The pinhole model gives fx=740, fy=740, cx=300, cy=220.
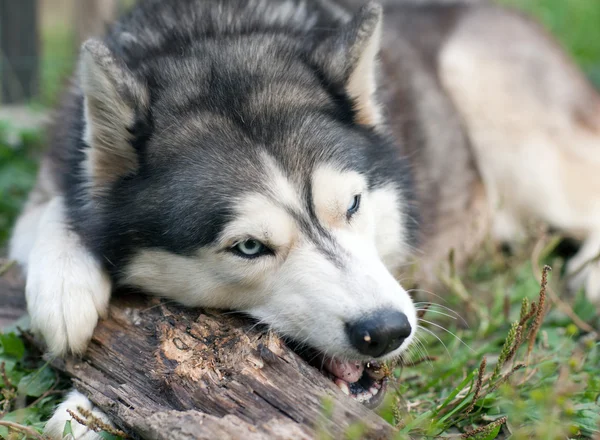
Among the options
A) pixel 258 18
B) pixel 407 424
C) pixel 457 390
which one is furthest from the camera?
pixel 258 18

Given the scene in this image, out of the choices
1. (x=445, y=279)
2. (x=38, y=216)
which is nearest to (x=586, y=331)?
(x=445, y=279)

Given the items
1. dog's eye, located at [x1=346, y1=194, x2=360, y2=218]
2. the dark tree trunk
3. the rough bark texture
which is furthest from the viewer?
the dark tree trunk

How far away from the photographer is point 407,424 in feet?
8.76

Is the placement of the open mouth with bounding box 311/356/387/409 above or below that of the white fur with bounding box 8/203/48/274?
above

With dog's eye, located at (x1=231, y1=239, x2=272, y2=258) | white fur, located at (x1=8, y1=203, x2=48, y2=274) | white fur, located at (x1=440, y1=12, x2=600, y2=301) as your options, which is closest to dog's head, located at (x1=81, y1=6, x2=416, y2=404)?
dog's eye, located at (x1=231, y1=239, x2=272, y2=258)

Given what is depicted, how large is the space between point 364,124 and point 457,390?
1264 mm

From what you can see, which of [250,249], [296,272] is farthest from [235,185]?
[296,272]

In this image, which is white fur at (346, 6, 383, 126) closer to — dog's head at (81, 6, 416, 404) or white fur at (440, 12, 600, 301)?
dog's head at (81, 6, 416, 404)

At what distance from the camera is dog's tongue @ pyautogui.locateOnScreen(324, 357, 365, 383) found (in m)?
2.85

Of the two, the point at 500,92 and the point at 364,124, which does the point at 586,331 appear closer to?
the point at 364,124

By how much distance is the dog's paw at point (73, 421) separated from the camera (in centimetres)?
273

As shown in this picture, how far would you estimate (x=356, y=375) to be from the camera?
9.48ft

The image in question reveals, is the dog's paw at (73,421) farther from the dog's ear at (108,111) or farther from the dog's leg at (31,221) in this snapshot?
the dog's leg at (31,221)

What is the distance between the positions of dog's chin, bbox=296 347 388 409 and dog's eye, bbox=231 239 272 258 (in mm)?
402
